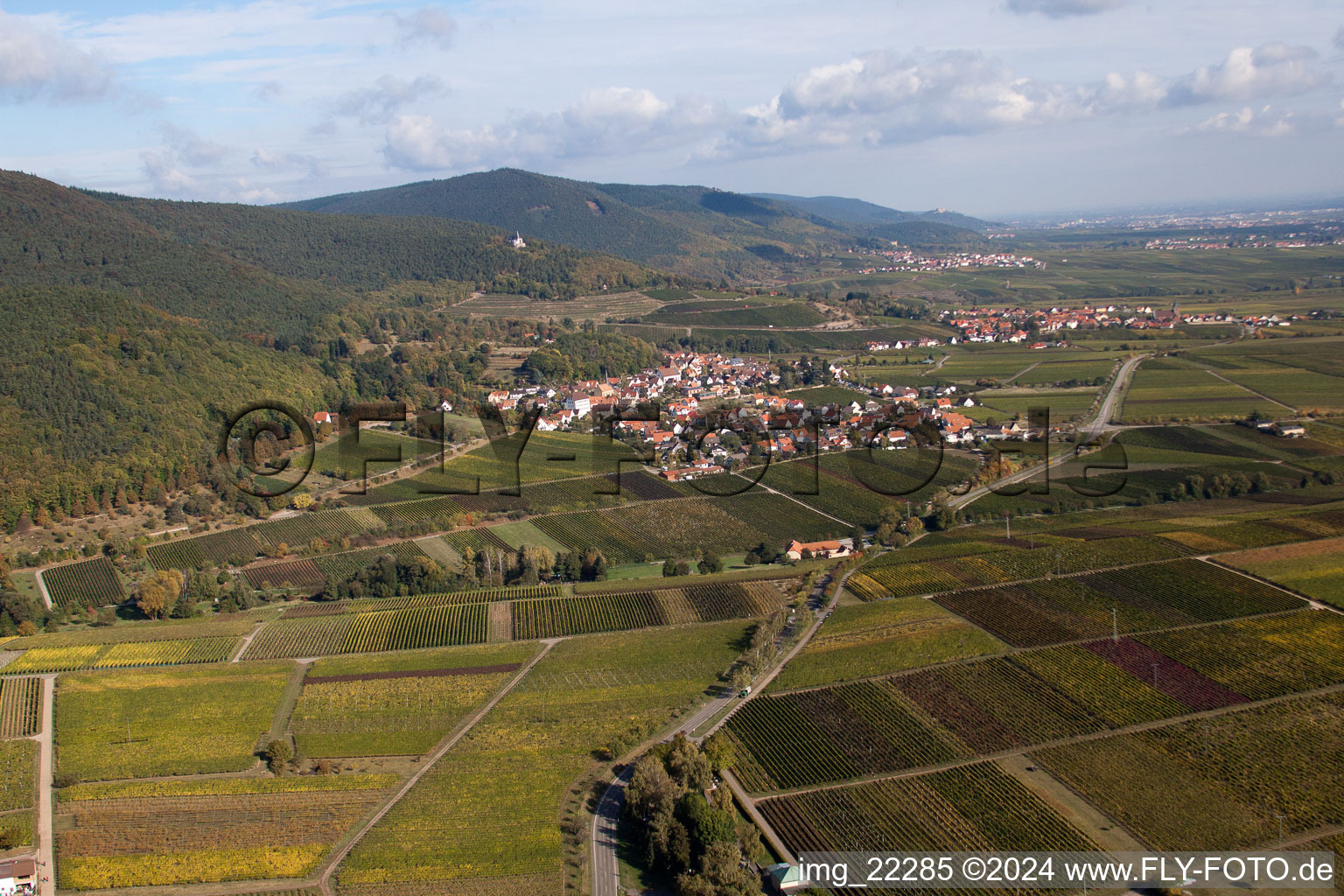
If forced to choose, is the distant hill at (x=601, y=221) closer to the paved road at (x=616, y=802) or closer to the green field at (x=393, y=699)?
the green field at (x=393, y=699)

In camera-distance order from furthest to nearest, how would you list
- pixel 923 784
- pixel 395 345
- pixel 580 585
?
pixel 395 345
pixel 580 585
pixel 923 784

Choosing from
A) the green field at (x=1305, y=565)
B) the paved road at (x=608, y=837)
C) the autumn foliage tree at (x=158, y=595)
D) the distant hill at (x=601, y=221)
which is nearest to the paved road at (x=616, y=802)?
the paved road at (x=608, y=837)

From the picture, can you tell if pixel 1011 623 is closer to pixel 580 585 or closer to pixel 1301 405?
pixel 580 585

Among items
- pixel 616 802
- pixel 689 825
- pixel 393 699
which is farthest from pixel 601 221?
pixel 689 825

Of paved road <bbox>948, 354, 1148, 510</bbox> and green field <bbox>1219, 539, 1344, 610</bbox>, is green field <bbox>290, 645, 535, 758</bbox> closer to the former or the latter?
paved road <bbox>948, 354, 1148, 510</bbox>

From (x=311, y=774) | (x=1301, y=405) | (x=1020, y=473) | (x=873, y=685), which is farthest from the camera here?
(x=1301, y=405)

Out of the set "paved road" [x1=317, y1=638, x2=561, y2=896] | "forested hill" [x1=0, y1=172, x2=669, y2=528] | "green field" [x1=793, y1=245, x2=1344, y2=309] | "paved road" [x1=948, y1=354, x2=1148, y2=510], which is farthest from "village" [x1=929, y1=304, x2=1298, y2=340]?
"paved road" [x1=317, y1=638, x2=561, y2=896]

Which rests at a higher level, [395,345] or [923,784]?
[395,345]

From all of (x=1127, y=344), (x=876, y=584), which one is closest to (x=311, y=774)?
(x=876, y=584)
